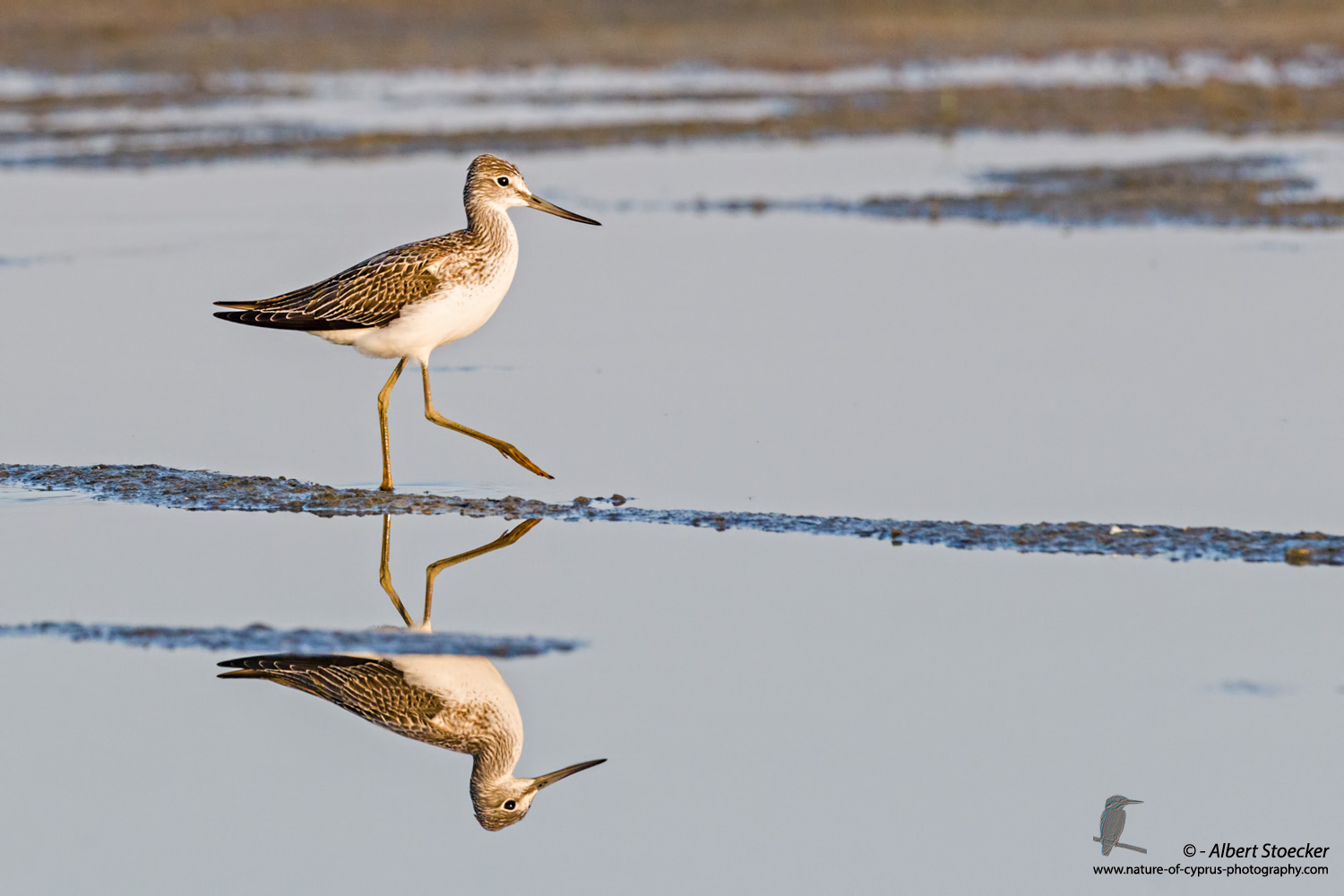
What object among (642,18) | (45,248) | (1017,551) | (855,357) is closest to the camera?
(1017,551)

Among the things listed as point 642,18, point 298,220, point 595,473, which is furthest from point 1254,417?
point 642,18

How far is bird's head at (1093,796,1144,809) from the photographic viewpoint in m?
5.50

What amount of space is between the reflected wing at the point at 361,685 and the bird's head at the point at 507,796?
16.9 inches

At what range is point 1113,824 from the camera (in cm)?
540

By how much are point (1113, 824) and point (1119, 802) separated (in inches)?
5.6

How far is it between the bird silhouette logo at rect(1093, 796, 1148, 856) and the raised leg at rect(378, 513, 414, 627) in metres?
2.88

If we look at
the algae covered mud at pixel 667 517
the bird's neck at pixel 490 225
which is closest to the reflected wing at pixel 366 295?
the bird's neck at pixel 490 225

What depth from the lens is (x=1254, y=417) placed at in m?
10.0

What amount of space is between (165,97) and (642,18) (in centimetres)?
1185

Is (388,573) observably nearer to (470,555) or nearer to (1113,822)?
(470,555)

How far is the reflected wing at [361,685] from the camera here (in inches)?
250

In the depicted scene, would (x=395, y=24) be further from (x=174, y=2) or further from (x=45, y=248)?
(x=45, y=248)

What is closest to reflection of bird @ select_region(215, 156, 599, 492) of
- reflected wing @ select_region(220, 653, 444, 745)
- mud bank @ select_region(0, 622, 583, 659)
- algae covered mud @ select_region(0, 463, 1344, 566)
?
algae covered mud @ select_region(0, 463, 1344, 566)

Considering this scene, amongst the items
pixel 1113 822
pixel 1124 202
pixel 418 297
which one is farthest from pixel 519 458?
pixel 1124 202
